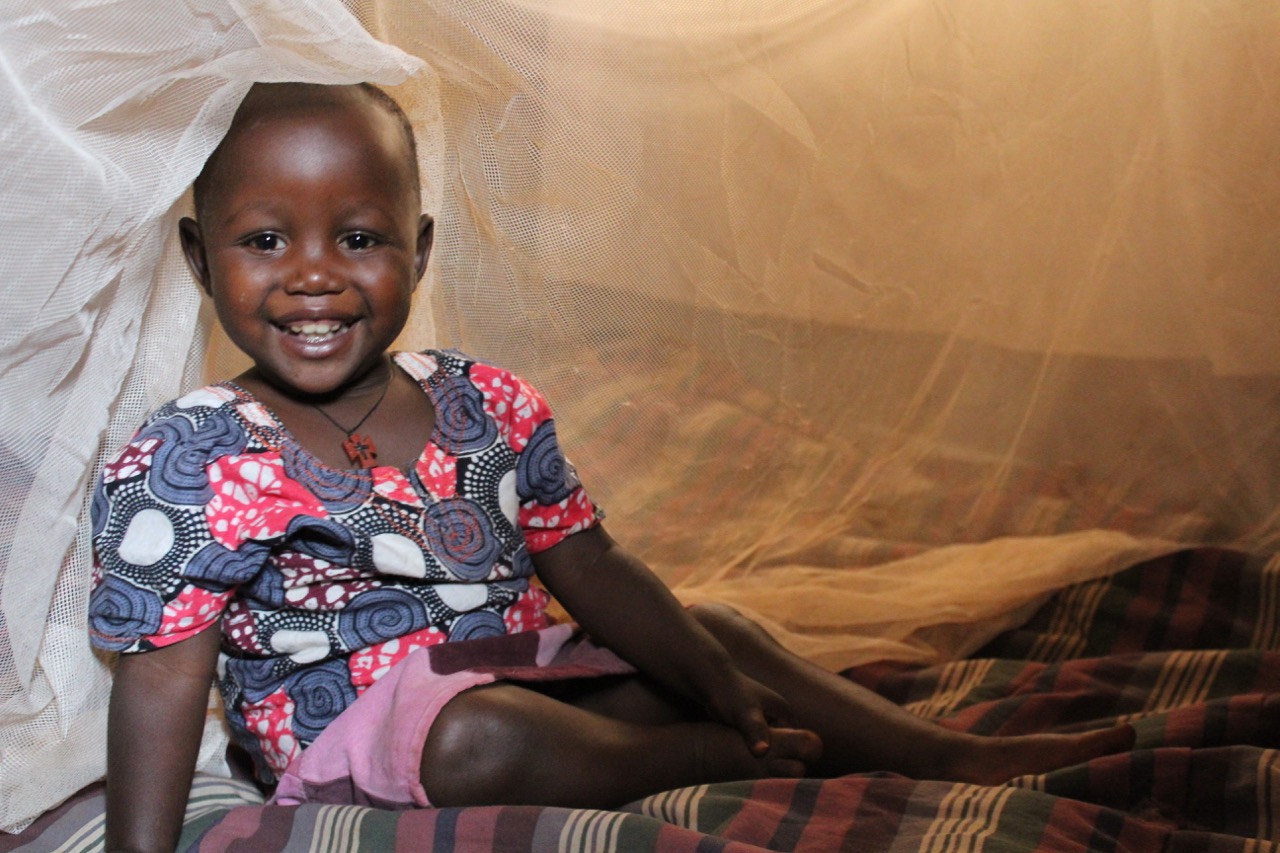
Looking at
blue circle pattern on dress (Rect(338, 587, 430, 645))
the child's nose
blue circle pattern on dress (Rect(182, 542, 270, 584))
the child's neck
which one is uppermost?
the child's nose

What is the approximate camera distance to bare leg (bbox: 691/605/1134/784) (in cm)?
116

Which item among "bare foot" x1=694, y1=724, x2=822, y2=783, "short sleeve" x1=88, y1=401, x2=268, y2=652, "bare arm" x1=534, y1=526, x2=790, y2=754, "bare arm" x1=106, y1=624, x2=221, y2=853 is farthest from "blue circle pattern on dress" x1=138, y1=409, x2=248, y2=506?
"bare foot" x1=694, y1=724, x2=822, y2=783

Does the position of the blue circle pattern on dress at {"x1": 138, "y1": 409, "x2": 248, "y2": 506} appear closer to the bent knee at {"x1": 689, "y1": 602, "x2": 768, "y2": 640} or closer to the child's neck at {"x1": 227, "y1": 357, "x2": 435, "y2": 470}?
the child's neck at {"x1": 227, "y1": 357, "x2": 435, "y2": 470}

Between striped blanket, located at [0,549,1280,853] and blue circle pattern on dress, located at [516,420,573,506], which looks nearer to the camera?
striped blanket, located at [0,549,1280,853]

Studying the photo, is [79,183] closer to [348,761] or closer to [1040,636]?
[348,761]

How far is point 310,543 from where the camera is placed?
1.07 m

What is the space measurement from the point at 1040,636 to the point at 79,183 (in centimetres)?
108

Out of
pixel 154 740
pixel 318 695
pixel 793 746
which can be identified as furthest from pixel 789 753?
pixel 154 740

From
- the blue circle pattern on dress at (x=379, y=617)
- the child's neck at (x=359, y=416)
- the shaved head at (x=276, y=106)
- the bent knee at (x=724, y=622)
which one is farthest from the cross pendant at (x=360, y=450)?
the bent knee at (x=724, y=622)

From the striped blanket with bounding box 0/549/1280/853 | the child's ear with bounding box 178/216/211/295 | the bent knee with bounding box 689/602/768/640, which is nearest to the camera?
the striped blanket with bounding box 0/549/1280/853

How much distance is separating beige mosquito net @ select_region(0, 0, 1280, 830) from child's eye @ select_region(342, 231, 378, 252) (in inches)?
5.0

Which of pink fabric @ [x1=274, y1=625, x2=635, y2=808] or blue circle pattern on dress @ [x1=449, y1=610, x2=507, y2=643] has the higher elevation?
blue circle pattern on dress @ [x1=449, y1=610, x2=507, y2=643]

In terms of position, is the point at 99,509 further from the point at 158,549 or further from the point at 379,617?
the point at 379,617

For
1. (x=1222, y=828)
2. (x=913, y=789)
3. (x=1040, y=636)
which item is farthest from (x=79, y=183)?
(x=1040, y=636)
